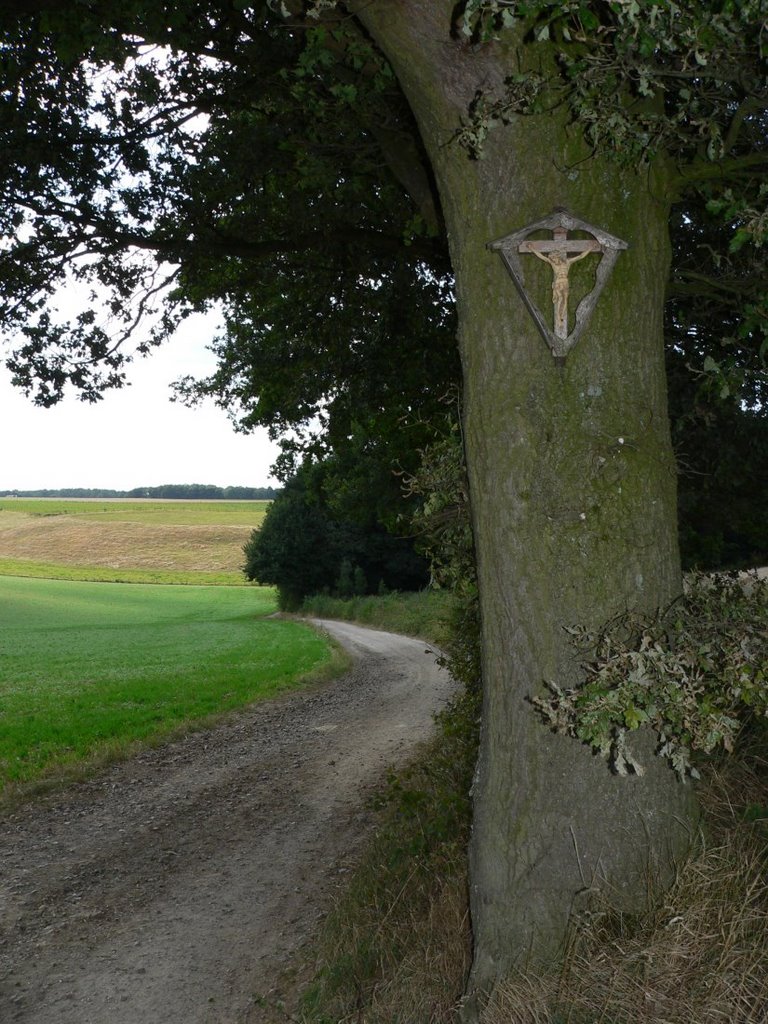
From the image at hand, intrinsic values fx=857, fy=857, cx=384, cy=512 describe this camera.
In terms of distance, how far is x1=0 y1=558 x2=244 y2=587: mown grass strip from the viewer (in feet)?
228

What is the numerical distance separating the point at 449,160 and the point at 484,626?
2308 mm

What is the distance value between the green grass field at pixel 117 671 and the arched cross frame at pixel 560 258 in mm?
9521

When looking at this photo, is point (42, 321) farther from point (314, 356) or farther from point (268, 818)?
point (268, 818)

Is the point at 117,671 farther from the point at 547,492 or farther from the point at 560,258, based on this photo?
the point at 560,258

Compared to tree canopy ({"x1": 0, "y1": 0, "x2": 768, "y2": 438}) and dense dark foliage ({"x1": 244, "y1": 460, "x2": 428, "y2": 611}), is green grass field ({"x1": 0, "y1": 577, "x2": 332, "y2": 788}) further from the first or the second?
tree canopy ({"x1": 0, "y1": 0, "x2": 768, "y2": 438})

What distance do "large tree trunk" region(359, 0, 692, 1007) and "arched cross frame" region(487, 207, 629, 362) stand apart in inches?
1.9

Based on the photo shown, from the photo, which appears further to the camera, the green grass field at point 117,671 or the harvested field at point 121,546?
the harvested field at point 121,546

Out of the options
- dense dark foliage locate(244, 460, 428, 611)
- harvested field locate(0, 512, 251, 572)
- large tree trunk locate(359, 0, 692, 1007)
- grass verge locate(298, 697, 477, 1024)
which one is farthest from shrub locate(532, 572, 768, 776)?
harvested field locate(0, 512, 251, 572)

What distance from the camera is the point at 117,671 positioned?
2369cm

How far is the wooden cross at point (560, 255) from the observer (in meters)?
4.04

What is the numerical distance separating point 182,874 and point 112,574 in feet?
220

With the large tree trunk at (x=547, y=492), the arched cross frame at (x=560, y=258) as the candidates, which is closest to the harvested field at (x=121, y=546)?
the large tree trunk at (x=547, y=492)

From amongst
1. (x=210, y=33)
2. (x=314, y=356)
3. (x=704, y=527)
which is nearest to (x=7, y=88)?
(x=210, y=33)

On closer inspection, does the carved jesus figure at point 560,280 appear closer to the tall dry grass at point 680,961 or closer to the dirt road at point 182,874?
the tall dry grass at point 680,961
